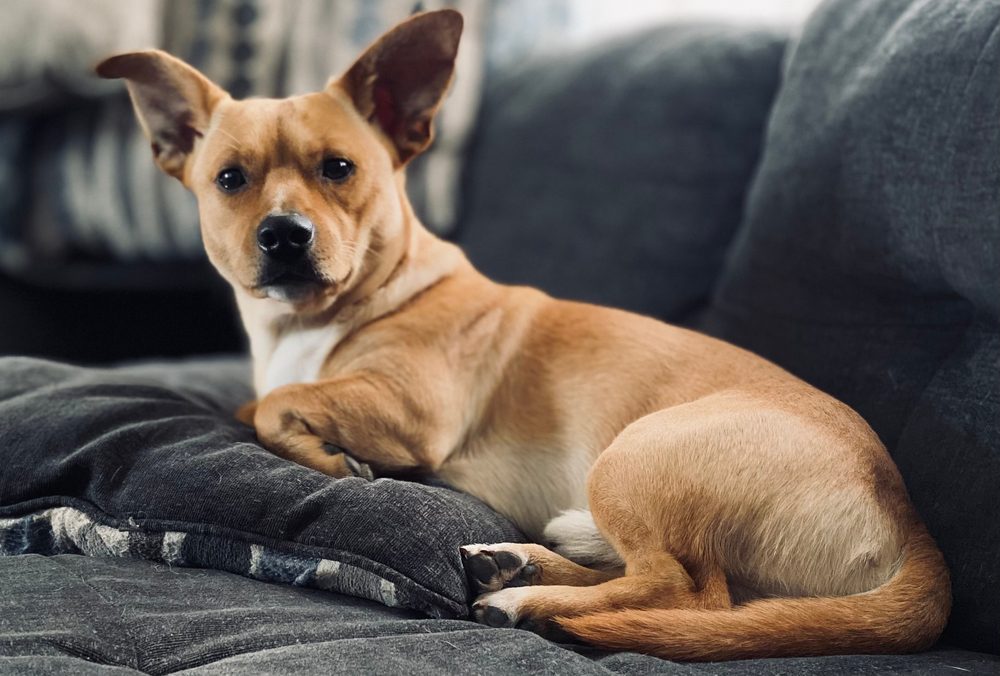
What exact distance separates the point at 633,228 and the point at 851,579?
119cm

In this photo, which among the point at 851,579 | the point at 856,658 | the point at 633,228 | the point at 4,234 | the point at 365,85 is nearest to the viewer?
the point at 856,658

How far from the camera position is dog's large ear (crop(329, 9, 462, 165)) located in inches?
59.7

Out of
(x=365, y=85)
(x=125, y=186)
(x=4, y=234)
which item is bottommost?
(x=4, y=234)

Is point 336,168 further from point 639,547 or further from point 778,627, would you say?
point 778,627

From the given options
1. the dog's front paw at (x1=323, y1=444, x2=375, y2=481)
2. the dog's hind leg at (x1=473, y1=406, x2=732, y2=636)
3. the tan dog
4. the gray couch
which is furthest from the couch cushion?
the dog's front paw at (x1=323, y1=444, x2=375, y2=481)

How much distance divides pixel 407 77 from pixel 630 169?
0.82m

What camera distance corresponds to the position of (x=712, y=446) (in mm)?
1263

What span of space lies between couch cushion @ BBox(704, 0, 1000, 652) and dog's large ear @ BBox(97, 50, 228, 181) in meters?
1.08

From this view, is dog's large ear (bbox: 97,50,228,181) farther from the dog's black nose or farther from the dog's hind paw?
the dog's hind paw

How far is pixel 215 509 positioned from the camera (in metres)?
1.23

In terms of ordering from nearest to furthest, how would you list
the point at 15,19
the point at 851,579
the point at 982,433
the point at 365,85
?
the point at 851,579 → the point at 982,433 → the point at 365,85 → the point at 15,19

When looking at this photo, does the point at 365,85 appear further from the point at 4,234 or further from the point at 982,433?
the point at 4,234

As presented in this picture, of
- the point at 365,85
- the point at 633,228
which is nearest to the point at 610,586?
the point at 365,85

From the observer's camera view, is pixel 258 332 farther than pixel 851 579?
Yes
